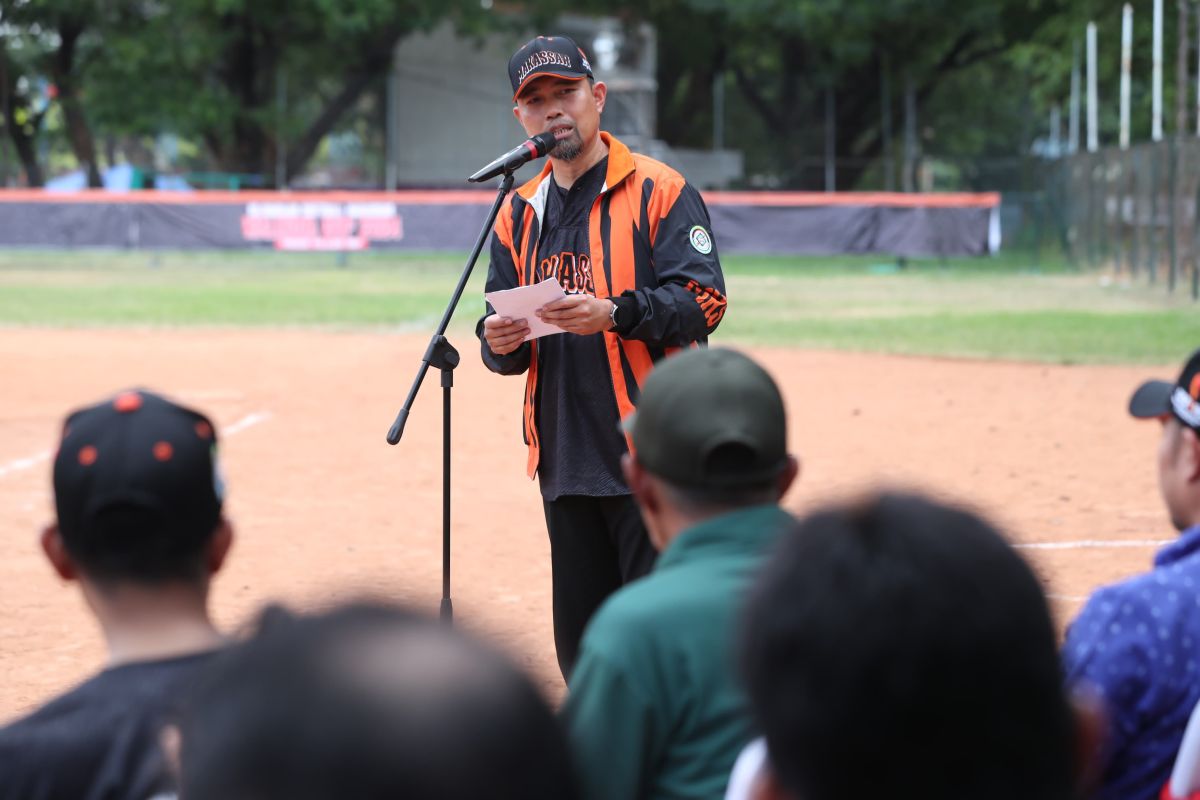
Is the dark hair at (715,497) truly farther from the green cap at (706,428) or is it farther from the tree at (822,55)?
the tree at (822,55)

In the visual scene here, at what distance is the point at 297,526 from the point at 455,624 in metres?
7.71

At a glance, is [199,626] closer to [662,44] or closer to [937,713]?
[937,713]

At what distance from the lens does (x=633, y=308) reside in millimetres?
4480

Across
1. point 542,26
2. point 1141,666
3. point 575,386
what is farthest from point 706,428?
point 542,26

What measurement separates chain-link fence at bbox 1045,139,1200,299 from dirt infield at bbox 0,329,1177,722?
936 centimetres

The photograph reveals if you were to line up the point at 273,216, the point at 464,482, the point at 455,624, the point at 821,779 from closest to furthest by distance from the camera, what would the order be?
1. the point at 455,624
2. the point at 821,779
3. the point at 464,482
4. the point at 273,216

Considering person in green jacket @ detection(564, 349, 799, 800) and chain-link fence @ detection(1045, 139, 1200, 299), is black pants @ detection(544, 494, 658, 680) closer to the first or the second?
person in green jacket @ detection(564, 349, 799, 800)

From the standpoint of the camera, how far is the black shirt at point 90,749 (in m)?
2.16

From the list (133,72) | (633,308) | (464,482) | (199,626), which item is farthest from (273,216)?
(199,626)

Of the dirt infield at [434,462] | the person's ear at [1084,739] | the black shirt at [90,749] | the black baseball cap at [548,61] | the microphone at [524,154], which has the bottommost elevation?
the dirt infield at [434,462]

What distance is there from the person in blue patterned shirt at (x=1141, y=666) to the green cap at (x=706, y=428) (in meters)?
0.59

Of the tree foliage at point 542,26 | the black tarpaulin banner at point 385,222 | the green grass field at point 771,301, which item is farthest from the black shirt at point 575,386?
the tree foliage at point 542,26

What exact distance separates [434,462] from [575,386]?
6414 millimetres

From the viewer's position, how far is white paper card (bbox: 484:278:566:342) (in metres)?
4.38
